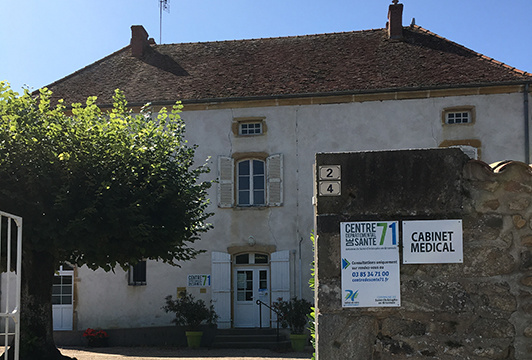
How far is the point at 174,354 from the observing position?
47.5 ft

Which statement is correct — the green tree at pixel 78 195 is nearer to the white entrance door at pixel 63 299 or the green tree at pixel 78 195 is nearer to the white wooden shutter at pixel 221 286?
the white wooden shutter at pixel 221 286

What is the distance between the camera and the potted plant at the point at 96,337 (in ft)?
54.4

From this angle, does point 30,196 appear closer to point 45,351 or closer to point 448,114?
point 45,351

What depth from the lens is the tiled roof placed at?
16.9m

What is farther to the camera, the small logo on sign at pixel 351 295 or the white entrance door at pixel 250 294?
the white entrance door at pixel 250 294

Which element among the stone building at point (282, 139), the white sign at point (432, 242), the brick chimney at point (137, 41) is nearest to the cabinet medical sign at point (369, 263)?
the white sign at point (432, 242)

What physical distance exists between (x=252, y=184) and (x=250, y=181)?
0.33 ft

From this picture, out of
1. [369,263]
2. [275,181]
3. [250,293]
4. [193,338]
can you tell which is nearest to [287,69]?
[275,181]

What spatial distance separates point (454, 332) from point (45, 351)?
756 cm

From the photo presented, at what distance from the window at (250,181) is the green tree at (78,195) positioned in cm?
604

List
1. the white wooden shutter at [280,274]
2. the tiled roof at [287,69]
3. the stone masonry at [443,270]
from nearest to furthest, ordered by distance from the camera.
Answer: the stone masonry at [443,270], the white wooden shutter at [280,274], the tiled roof at [287,69]

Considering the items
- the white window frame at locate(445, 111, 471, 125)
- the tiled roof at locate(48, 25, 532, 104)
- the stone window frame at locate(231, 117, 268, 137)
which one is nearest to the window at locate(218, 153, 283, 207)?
the stone window frame at locate(231, 117, 268, 137)

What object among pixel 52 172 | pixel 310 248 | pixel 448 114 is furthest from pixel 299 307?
pixel 52 172

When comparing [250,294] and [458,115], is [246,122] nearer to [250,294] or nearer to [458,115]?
[250,294]
